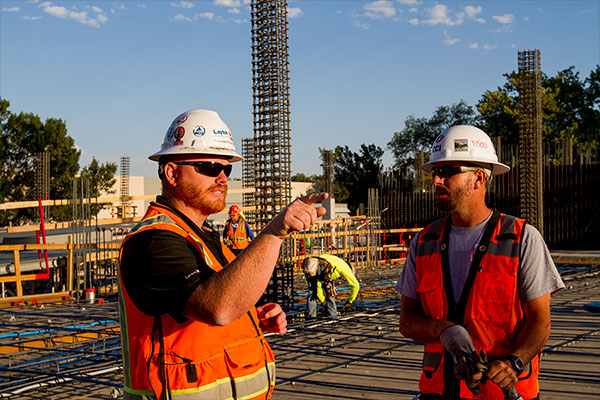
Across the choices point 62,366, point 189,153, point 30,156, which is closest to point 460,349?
point 189,153

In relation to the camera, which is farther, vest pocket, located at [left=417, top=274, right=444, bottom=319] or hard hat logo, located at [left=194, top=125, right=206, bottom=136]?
A: vest pocket, located at [left=417, top=274, right=444, bottom=319]

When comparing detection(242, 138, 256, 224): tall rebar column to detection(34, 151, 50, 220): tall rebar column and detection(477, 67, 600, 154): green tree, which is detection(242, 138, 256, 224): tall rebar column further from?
detection(477, 67, 600, 154): green tree

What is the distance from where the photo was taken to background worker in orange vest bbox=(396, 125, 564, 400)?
2615 mm

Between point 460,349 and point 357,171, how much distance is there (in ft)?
162

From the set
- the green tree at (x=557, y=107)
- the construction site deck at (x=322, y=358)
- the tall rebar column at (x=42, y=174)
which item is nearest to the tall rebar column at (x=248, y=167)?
the tall rebar column at (x=42, y=174)

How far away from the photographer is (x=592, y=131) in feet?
164

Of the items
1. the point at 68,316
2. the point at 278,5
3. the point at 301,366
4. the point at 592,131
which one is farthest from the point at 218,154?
the point at 592,131

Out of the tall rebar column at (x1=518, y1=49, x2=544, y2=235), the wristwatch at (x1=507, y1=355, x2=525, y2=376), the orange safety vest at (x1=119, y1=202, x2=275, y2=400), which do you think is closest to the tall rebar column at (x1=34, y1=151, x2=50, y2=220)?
the tall rebar column at (x1=518, y1=49, x2=544, y2=235)

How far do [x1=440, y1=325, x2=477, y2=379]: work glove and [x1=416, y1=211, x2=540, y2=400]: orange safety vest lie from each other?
0.67 feet

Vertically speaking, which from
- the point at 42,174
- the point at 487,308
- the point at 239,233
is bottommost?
the point at 239,233

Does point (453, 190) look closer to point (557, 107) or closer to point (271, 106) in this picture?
point (271, 106)

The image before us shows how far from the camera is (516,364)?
2.55 meters

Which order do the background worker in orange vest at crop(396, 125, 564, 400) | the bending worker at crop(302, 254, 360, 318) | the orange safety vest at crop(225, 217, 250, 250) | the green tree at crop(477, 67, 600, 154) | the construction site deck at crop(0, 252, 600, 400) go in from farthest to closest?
the green tree at crop(477, 67, 600, 154)
the orange safety vest at crop(225, 217, 250, 250)
the bending worker at crop(302, 254, 360, 318)
the construction site deck at crop(0, 252, 600, 400)
the background worker in orange vest at crop(396, 125, 564, 400)

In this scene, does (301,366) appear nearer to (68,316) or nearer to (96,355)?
(96,355)
